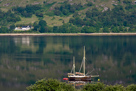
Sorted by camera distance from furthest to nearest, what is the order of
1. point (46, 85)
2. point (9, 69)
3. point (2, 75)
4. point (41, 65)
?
point (41, 65), point (9, 69), point (2, 75), point (46, 85)

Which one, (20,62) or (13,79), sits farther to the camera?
(20,62)

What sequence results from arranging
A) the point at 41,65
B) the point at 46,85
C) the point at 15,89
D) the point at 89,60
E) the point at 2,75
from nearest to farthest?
the point at 46,85 < the point at 15,89 < the point at 2,75 < the point at 41,65 < the point at 89,60

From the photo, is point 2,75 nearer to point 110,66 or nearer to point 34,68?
point 34,68

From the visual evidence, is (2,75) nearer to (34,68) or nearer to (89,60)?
(34,68)

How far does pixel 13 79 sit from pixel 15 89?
901cm

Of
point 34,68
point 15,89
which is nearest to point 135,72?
point 34,68

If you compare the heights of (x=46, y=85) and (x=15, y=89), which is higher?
(x=46, y=85)

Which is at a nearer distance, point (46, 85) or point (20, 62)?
point (46, 85)

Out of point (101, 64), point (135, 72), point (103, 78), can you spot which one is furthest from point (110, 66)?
point (103, 78)

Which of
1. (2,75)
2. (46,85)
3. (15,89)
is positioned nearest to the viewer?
(46,85)

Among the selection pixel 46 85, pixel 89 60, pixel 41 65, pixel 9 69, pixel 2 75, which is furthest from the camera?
pixel 89 60

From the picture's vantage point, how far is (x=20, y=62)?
8681 cm

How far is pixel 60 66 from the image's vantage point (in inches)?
3127

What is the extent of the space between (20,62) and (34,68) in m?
10.9
